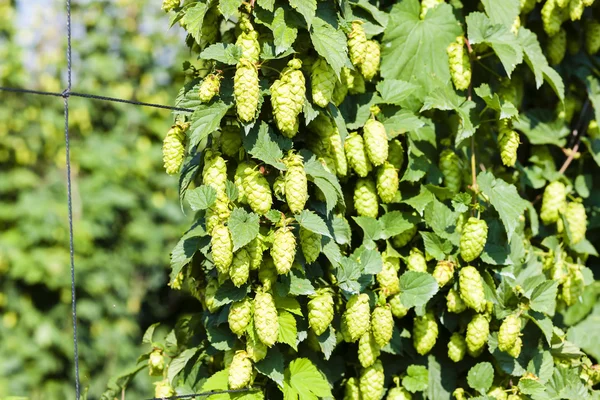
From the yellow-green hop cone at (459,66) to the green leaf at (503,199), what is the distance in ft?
0.79

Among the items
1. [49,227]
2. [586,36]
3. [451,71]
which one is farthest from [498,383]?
[49,227]

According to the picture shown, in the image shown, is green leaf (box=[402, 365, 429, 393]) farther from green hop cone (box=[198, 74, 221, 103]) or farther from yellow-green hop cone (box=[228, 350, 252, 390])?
green hop cone (box=[198, 74, 221, 103])

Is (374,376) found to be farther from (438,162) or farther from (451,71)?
(451,71)

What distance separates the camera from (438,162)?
6.35 ft

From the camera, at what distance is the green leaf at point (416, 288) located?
1.75 meters

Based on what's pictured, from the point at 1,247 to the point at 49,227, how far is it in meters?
0.27

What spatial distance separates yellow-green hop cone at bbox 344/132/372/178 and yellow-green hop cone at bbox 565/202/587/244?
0.71 meters

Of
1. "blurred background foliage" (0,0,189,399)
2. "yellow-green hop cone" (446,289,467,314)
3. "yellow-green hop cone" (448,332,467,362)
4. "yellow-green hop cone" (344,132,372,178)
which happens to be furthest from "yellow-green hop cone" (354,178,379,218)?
"blurred background foliage" (0,0,189,399)

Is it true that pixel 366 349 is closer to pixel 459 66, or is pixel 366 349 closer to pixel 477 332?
pixel 477 332

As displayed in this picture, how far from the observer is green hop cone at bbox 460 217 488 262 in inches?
69.6

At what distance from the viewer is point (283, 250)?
4.91 feet

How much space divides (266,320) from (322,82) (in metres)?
0.53

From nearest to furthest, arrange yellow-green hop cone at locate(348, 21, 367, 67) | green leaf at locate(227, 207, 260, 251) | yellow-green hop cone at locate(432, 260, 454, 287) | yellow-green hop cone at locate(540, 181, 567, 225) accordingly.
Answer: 1. green leaf at locate(227, 207, 260, 251)
2. yellow-green hop cone at locate(348, 21, 367, 67)
3. yellow-green hop cone at locate(432, 260, 454, 287)
4. yellow-green hop cone at locate(540, 181, 567, 225)

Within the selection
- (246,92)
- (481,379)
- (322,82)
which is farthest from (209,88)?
(481,379)
